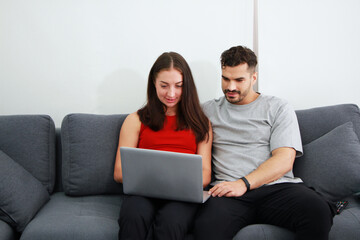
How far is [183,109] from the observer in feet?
5.59

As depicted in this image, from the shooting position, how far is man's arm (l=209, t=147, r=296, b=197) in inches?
56.9

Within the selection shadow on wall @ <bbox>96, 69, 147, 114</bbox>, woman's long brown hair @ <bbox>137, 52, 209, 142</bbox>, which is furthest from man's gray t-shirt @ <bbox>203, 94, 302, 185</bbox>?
shadow on wall @ <bbox>96, 69, 147, 114</bbox>

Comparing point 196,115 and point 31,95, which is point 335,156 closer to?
point 196,115

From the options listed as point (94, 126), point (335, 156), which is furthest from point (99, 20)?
point (335, 156)

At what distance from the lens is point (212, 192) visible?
1.45 meters

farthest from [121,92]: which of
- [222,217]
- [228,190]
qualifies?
[222,217]

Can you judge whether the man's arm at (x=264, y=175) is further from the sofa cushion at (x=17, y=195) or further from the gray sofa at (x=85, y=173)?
the sofa cushion at (x=17, y=195)

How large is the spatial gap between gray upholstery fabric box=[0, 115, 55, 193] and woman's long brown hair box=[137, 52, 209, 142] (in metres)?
0.57

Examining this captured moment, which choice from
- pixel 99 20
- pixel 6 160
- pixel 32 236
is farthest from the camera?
pixel 99 20

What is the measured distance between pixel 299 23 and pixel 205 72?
74 centimetres

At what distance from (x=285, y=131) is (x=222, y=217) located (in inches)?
22.0

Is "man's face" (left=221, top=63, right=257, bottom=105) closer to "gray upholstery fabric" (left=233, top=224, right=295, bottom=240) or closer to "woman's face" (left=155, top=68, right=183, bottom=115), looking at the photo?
"woman's face" (left=155, top=68, right=183, bottom=115)

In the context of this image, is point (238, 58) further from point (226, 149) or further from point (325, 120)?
point (325, 120)

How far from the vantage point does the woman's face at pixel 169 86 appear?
1.62 m
